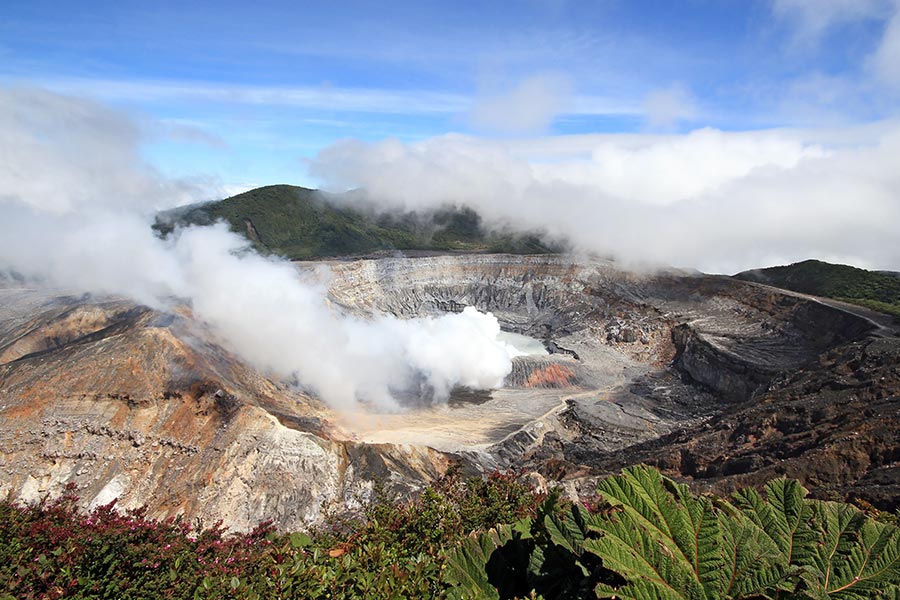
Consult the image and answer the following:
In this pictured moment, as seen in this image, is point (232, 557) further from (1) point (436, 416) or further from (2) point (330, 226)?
(2) point (330, 226)

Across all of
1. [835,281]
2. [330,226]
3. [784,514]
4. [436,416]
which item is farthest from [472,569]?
[330,226]

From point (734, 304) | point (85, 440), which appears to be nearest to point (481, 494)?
point (85, 440)

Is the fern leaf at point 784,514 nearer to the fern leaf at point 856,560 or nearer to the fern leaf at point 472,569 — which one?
the fern leaf at point 856,560

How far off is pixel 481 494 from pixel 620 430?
36656mm

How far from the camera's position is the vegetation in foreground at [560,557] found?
3.37m

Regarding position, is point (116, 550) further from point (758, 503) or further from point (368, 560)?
point (758, 503)

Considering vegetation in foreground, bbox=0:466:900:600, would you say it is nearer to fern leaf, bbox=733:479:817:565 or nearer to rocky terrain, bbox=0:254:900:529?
fern leaf, bbox=733:479:817:565

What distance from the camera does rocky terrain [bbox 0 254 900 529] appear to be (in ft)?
83.4

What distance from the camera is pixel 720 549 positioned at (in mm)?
3471

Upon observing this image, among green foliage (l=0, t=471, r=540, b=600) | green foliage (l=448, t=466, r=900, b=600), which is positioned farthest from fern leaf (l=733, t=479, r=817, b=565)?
green foliage (l=0, t=471, r=540, b=600)

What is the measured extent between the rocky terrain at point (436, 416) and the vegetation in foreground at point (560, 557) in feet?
60.6

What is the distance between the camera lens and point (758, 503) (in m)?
4.30

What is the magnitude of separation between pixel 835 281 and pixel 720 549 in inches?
3851

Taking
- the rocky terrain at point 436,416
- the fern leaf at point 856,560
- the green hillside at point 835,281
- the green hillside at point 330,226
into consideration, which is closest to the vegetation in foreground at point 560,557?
the fern leaf at point 856,560
